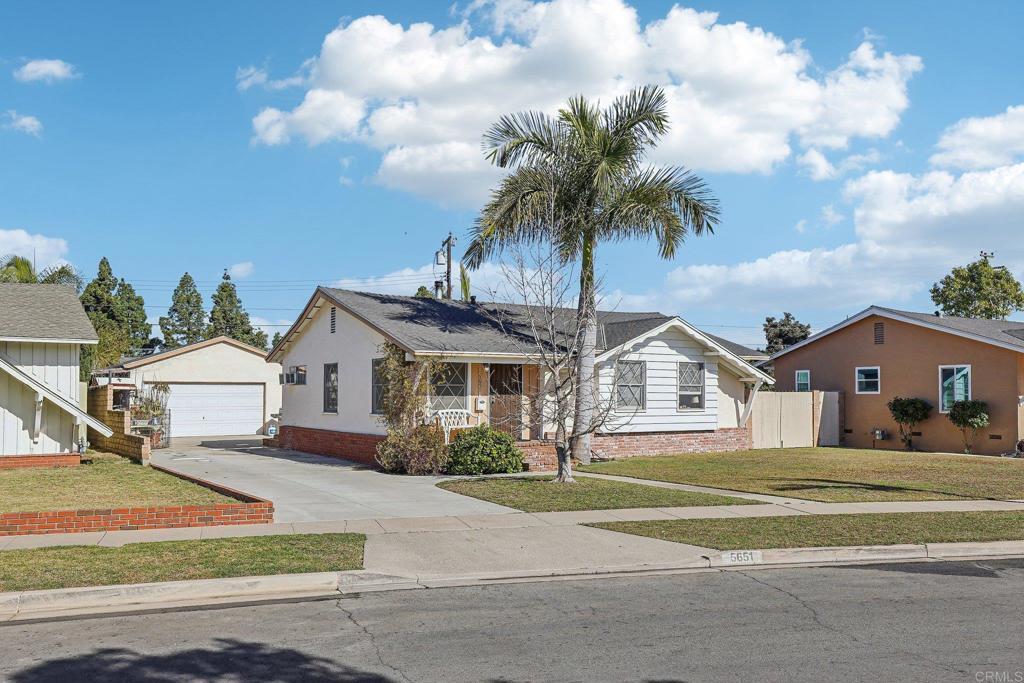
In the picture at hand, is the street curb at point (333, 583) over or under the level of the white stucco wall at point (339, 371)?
under

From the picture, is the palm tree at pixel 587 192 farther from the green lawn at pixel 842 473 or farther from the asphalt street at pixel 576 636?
the asphalt street at pixel 576 636

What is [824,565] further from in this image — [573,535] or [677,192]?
[677,192]

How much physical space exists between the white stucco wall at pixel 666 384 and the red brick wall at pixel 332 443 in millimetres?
6304

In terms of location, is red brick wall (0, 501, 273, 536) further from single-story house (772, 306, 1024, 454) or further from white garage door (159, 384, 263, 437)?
white garage door (159, 384, 263, 437)

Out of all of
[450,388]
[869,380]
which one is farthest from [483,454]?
[869,380]

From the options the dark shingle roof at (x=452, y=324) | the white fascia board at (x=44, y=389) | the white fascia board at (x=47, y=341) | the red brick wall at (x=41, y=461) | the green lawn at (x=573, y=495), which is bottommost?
the green lawn at (x=573, y=495)

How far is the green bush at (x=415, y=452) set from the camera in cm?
1947

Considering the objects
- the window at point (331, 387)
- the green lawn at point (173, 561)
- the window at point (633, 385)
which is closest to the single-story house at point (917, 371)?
the window at point (633, 385)

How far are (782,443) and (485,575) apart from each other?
68.2 ft

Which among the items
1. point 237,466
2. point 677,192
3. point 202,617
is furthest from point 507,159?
point 202,617

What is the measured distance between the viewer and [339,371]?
24094 mm

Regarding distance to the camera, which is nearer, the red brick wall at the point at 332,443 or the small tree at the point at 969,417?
the red brick wall at the point at 332,443

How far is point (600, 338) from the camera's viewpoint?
2430cm

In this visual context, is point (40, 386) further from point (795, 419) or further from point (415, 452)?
point (795, 419)
